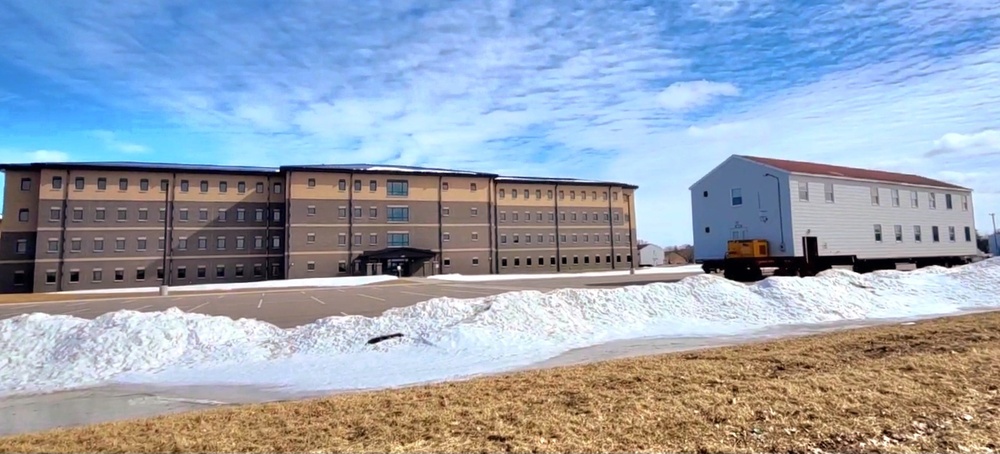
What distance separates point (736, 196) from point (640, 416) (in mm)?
29129

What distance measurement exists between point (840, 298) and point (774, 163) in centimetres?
1621

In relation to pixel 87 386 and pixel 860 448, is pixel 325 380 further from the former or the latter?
pixel 860 448

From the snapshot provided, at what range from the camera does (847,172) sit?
116 ft

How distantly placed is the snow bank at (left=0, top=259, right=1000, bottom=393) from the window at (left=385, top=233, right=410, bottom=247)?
165 ft

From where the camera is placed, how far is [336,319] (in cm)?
1387

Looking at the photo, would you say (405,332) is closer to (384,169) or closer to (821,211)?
(821,211)

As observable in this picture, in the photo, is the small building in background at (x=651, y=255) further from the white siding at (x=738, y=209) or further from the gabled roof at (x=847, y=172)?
the white siding at (x=738, y=209)

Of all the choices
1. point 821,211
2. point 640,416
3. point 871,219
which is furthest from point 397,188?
point 640,416

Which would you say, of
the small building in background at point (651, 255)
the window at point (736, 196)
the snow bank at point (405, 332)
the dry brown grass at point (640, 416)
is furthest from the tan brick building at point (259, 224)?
the dry brown grass at point (640, 416)

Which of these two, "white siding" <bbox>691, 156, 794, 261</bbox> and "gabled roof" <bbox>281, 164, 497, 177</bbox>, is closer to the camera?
"white siding" <bbox>691, 156, 794, 261</bbox>

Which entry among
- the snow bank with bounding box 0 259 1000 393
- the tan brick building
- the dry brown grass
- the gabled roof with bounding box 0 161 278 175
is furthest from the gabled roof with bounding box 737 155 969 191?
the gabled roof with bounding box 0 161 278 175

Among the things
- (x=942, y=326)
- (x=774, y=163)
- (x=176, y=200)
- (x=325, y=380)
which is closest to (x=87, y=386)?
(x=325, y=380)

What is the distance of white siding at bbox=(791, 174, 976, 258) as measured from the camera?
29875 millimetres

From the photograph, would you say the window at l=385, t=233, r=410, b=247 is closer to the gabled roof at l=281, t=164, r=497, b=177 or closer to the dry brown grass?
A: the gabled roof at l=281, t=164, r=497, b=177
